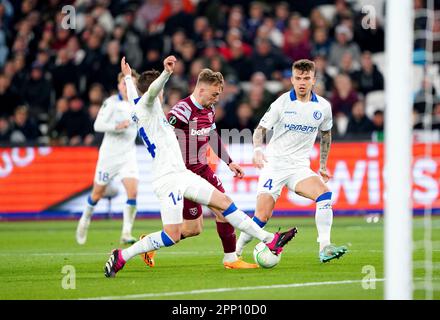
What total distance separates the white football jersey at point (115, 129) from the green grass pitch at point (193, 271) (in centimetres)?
133

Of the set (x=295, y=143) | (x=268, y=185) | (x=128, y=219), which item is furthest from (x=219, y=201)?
(x=128, y=219)

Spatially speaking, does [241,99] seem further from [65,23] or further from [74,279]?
[74,279]

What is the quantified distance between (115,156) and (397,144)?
895 cm

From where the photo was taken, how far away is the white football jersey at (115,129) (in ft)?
46.5

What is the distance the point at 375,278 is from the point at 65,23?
14560 millimetres

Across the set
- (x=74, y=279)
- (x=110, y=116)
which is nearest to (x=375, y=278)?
(x=74, y=279)

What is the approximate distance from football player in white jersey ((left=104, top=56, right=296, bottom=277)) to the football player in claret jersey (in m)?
0.55

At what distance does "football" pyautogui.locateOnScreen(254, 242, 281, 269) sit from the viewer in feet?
32.2

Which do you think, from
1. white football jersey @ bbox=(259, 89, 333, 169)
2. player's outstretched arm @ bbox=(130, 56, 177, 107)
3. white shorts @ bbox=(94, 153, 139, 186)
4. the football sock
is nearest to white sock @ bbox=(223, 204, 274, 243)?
the football sock

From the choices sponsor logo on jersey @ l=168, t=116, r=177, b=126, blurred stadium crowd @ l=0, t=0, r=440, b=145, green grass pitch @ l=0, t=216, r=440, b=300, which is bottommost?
green grass pitch @ l=0, t=216, r=440, b=300

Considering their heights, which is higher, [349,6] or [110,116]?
[349,6]

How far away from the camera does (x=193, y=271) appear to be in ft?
32.9

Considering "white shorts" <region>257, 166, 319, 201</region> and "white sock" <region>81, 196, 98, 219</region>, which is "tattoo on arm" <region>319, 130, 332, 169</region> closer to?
"white shorts" <region>257, 166, 319, 201</region>
